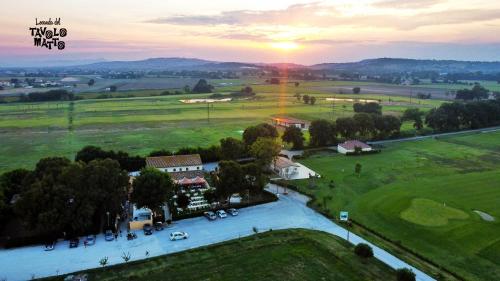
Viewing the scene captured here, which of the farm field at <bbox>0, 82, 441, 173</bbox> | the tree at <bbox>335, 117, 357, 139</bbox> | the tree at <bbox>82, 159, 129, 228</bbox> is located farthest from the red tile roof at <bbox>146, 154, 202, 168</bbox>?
the tree at <bbox>335, 117, 357, 139</bbox>

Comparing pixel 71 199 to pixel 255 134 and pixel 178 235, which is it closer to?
pixel 178 235

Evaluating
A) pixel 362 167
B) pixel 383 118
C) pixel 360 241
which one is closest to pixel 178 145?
pixel 362 167

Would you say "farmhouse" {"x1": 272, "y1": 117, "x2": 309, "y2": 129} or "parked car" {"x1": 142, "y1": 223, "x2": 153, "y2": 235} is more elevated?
"farmhouse" {"x1": 272, "y1": 117, "x2": 309, "y2": 129}

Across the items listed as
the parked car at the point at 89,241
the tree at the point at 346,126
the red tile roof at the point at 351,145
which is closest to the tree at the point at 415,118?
the tree at the point at 346,126

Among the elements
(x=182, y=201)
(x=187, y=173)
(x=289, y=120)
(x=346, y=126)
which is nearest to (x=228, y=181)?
(x=182, y=201)

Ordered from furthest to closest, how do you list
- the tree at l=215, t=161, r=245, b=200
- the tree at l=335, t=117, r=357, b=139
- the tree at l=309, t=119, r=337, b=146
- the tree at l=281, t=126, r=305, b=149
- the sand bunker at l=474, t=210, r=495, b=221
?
1. the tree at l=335, t=117, r=357, b=139
2. the tree at l=309, t=119, r=337, b=146
3. the tree at l=281, t=126, r=305, b=149
4. the tree at l=215, t=161, r=245, b=200
5. the sand bunker at l=474, t=210, r=495, b=221

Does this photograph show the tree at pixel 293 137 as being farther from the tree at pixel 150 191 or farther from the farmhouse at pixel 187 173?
the tree at pixel 150 191

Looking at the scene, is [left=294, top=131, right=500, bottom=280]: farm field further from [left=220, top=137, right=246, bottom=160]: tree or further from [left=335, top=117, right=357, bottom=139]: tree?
[left=220, top=137, right=246, bottom=160]: tree

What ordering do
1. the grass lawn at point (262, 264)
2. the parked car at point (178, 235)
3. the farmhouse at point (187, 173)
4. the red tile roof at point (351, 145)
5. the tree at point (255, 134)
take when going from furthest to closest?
the red tile roof at point (351, 145), the tree at point (255, 134), the farmhouse at point (187, 173), the parked car at point (178, 235), the grass lawn at point (262, 264)
